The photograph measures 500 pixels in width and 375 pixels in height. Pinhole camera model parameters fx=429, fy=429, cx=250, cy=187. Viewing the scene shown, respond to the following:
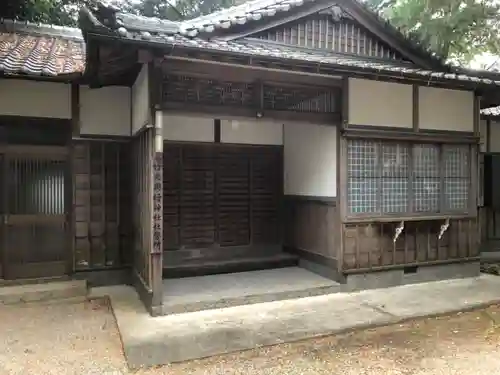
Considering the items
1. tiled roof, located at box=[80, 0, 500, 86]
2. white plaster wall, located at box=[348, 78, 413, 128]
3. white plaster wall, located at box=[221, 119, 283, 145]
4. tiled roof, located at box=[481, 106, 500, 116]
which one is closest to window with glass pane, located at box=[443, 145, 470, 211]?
white plaster wall, located at box=[348, 78, 413, 128]

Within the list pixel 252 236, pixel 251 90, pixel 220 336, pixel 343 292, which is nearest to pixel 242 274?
pixel 252 236

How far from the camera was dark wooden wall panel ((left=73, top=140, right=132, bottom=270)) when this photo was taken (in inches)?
272

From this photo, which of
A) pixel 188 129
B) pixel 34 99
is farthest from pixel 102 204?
pixel 188 129

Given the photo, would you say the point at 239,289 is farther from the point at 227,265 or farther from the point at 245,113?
the point at 245,113

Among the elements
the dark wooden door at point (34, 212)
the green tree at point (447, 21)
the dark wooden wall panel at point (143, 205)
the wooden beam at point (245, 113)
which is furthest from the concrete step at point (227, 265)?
the green tree at point (447, 21)

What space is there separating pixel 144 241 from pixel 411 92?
16.2ft

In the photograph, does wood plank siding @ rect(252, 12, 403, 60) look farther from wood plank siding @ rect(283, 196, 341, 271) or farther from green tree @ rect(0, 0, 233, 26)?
wood plank siding @ rect(283, 196, 341, 271)

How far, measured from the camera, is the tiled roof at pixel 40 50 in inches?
244

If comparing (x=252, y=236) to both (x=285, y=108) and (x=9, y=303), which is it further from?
(x=9, y=303)

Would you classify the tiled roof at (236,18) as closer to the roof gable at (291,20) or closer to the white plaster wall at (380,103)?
the roof gable at (291,20)

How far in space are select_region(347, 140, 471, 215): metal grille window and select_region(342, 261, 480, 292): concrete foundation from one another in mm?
1003

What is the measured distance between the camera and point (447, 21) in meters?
8.28

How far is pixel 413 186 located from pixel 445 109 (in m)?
1.51

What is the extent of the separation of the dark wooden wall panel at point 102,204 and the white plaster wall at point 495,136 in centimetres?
823
